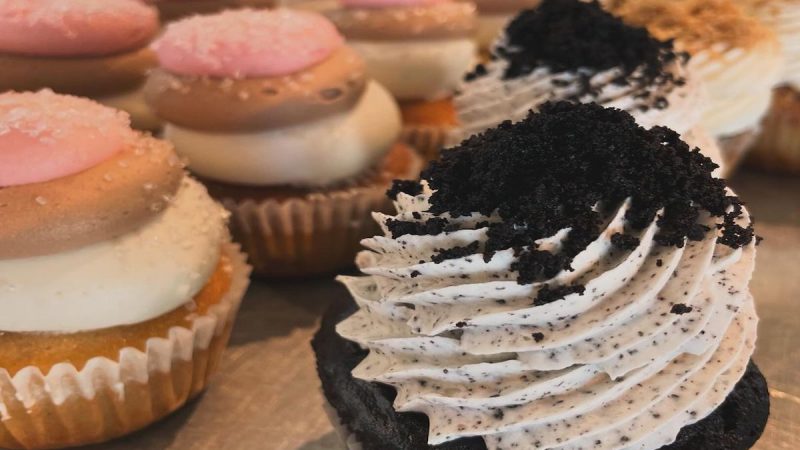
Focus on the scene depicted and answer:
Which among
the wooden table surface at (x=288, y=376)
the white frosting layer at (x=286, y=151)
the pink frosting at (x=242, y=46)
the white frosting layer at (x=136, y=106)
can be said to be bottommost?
the wooden table surface at (x=288, y=376)

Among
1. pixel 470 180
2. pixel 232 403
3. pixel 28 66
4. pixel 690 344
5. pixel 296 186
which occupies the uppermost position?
pixel 470 180

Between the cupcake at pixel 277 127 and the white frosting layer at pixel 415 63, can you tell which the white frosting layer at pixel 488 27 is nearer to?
the white frosting layer at pixel 415 63

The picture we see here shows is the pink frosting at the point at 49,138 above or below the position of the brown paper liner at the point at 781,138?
above

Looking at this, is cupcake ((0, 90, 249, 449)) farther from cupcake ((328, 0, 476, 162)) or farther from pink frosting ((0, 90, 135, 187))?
cupcake ((328, 0, 476, 162))

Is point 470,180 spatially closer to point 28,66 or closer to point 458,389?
point 458,389

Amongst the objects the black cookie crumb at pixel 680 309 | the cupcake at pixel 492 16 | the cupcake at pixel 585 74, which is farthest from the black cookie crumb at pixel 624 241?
the cupcake at pixel 492 16

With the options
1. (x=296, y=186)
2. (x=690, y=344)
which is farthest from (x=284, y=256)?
(x=690, y=344)
